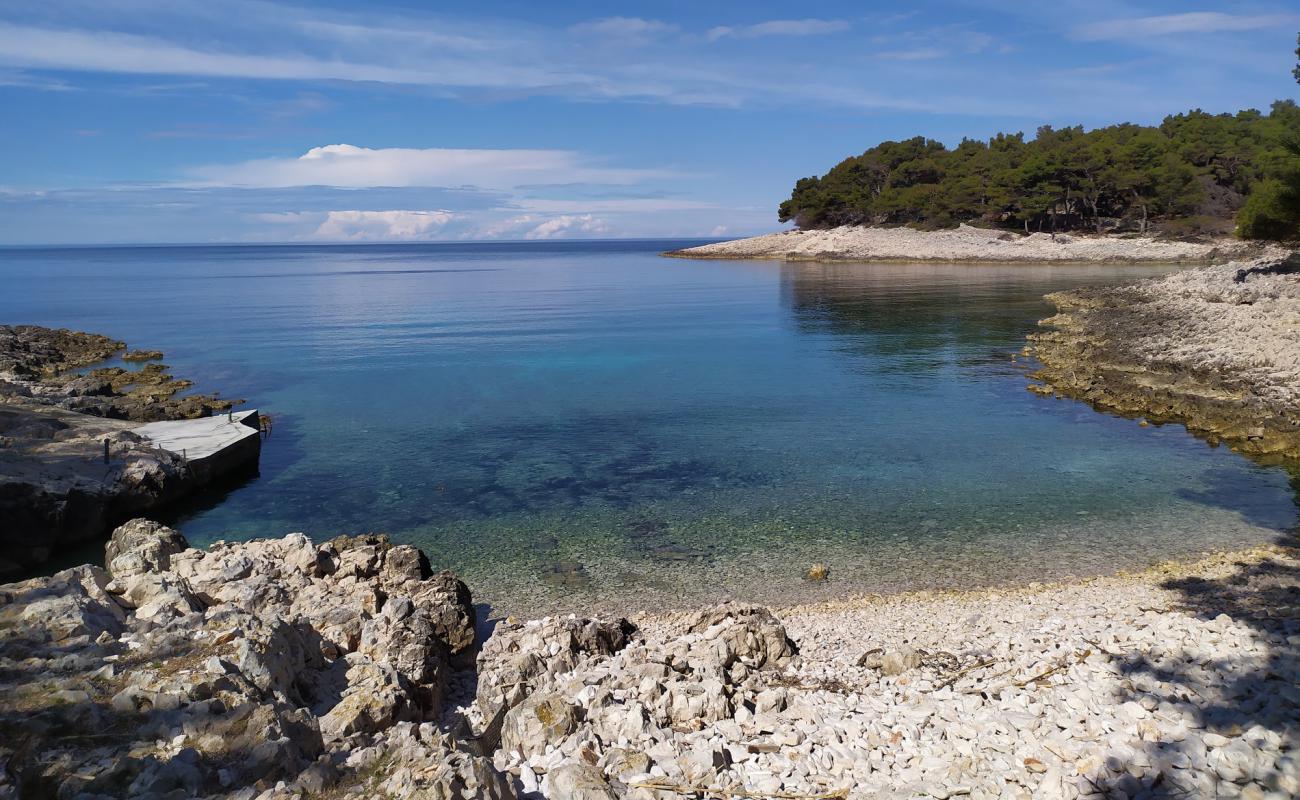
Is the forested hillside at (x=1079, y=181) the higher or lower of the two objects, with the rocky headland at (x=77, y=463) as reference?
higher

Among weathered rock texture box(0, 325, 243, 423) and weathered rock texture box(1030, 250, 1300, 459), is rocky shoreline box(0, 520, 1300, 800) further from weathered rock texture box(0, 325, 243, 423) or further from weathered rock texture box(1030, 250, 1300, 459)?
weathered rock texture box(0, 325, 243, 423)

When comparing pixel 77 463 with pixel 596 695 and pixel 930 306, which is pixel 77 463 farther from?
pixel 930 306

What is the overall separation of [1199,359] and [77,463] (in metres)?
32.6

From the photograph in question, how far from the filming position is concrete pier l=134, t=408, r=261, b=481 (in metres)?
19.4

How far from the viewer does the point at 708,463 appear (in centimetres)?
2055

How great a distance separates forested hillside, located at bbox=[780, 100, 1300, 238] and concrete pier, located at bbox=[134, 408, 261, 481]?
95.2 m

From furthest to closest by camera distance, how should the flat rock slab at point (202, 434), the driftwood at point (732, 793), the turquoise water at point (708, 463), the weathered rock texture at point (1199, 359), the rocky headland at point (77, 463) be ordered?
the weathered rock texture at point (1199, 359), the flat rock slab at point (202, 434), the rocky headland at point (77, 463), the turquoise water at point (708, 463), the driftwood at point (732, 793)

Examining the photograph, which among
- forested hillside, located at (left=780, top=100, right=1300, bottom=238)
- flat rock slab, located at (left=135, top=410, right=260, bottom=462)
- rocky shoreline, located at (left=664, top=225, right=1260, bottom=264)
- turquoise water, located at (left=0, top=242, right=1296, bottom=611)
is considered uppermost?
forested hillside, located at (left=780, top=100, right=1300, bottom=238)

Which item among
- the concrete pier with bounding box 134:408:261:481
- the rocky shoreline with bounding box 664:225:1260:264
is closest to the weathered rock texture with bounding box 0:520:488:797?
the concrete pier with bounding box 134:408:261:481

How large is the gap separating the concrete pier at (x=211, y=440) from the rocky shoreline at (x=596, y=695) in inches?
347

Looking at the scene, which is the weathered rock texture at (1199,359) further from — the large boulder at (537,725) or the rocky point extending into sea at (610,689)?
the large boulder at (537,725)

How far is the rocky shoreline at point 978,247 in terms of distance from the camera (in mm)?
85000

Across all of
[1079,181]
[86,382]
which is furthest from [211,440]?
[1079,181]

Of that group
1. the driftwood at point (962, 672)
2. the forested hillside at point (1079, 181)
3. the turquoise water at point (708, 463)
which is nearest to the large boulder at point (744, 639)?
the driftwood at point (962, 672)
